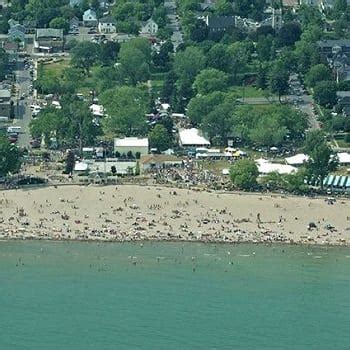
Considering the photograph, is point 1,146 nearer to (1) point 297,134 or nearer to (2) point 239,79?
(1) point 297,134

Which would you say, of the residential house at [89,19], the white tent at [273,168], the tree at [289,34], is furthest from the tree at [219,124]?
the residential house at [89,19]

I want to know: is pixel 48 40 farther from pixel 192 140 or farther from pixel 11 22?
pixel 192 140

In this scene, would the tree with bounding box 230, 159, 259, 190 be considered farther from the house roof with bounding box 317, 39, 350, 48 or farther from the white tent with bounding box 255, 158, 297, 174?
the house roof with bounding box 317, 39, 350, 48

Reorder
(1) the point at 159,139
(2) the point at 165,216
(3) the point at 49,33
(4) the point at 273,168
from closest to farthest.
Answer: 1. (2) the point at 165,216
2. (4) the point at 273,168
3. (1) the point at 159,139
4. (3) the point at 49,33

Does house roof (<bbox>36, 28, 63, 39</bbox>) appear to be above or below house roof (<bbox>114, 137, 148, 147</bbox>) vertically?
above

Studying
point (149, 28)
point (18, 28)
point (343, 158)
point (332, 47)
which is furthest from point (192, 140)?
point (18, 28)

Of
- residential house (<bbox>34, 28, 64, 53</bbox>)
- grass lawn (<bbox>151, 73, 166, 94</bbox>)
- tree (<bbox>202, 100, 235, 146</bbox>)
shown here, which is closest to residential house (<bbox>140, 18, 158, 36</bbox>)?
residential house (<bbox>34, 28, 64, 53</bbox>)

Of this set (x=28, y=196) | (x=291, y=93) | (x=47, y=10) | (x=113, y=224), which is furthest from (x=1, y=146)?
(x=47, y=10)
